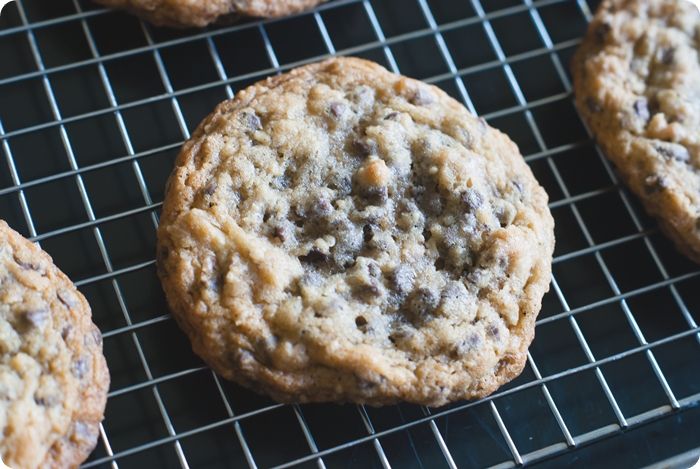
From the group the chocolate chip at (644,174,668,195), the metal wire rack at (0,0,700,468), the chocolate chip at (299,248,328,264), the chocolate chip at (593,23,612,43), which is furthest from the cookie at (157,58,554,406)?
the chocolate chip at (593,23,612,43)

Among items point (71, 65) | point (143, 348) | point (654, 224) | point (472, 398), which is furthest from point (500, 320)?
point (71, 65)

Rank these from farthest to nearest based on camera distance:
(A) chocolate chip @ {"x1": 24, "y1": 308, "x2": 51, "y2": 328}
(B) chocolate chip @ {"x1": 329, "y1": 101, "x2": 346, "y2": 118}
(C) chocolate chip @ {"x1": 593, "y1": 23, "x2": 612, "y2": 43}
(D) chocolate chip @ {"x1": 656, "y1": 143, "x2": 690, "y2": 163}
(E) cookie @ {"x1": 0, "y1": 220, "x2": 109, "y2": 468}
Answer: (C) chocolate chip @ {"x1": 593, "y1": 23, "x2": 612, "y2": 43} < (D) chocolate chip @ {"x1": 656, "y1": 143, "x2": 690, "y2": 163} < (B) chocolate chip @ {"x1": 329, "y1": 101, "x2": 346, "y2": 118} < (A) chocolate chip @ {"x1": 24, "y1": 308, "x2": 51, "y2": 328} < (E) cookie @ {"x1": 0, "y1": 220, "x2": 109, "y2": 468}

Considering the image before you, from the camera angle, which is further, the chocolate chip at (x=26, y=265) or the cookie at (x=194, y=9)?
the cookie at (x=194, y=9)

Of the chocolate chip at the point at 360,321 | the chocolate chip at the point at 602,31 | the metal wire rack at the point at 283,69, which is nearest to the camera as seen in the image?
the chocolate chip at the point at 360,321

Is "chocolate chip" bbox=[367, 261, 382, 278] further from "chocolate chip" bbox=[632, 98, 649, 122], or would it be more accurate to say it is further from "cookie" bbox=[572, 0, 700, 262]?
"chocolate chip" bbox=[632, 98, 649, 122]

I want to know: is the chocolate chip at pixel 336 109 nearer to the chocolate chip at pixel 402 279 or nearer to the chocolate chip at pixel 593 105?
the chocolate chip at pixel 402 279

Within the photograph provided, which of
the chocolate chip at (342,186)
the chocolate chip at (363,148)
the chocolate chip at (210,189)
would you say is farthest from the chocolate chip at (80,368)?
the chocolate chip at (363,148)

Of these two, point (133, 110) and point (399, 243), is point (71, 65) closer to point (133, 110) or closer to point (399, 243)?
point (133, 110)
